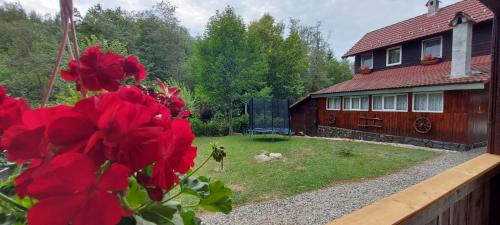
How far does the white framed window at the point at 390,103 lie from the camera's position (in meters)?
9.32

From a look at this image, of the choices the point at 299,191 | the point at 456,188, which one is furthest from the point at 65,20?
the point at 299,191

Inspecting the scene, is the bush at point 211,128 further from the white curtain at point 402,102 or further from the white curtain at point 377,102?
the white curtain at point 402,102

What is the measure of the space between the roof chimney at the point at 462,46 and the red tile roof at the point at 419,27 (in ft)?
4.10

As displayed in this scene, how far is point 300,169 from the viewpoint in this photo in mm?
5656

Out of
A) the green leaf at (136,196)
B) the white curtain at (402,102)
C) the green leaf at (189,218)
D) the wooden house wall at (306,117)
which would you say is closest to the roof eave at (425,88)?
the white curtain at (402,102)

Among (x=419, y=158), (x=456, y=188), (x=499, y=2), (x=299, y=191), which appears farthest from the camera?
(x=419, y=158)

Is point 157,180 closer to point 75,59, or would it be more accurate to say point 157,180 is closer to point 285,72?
point 75,59

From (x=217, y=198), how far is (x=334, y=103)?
40.7 ft

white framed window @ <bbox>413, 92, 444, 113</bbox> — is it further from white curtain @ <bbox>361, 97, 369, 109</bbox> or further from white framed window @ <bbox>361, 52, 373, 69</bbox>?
white framed window @ <bbox>361, 52, 373, 69</bbox>

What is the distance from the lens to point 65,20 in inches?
18.1

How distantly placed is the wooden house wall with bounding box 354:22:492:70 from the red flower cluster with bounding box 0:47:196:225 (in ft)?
39.0

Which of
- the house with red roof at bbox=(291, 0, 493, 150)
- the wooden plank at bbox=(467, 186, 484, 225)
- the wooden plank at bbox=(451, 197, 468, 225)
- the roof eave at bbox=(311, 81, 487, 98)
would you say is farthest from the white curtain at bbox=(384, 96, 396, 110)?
the wooden plank at bbox=(451, 197, 468, 225)

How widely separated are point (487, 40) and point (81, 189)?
40.0 feet

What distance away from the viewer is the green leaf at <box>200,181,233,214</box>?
2.19 ft
